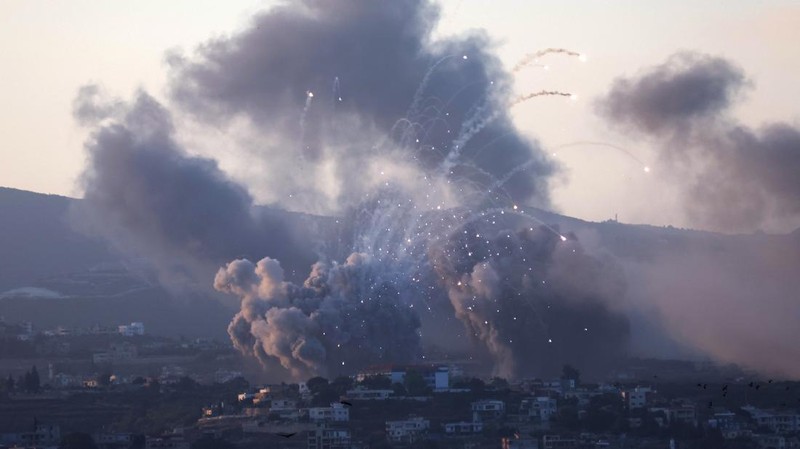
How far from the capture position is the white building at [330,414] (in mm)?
87562

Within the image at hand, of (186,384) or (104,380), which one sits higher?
(104,380)

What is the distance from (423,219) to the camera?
349 feet

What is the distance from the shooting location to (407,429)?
84.8 metres

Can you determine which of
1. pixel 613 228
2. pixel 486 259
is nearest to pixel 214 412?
pixel 486 259

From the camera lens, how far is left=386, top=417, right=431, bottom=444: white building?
83.0m

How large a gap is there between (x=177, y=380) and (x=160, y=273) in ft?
122

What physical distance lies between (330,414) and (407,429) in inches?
175

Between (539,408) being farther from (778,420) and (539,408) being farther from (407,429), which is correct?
(778,420)

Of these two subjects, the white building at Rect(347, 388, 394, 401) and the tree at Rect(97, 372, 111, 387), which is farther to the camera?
the tree at Rect(97, 372, 111, 387)

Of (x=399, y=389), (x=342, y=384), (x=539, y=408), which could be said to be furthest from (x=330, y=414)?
(x=539, y=408)

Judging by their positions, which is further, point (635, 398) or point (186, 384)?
point (186, 384)

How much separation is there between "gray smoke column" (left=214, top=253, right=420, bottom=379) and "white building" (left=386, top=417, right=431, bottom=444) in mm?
15986

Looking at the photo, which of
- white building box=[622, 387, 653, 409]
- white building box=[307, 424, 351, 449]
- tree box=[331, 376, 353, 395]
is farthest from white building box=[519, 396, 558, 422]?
white building box=[307, 424, 351, 449]

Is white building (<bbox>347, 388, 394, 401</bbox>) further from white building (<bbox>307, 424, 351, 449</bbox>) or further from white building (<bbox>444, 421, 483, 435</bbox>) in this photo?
white building (<bbox>307, 424, 351, 449</bbox>)
